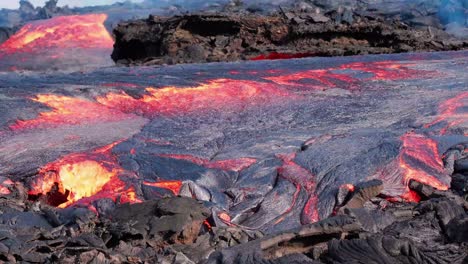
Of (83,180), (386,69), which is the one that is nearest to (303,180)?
(83,180)

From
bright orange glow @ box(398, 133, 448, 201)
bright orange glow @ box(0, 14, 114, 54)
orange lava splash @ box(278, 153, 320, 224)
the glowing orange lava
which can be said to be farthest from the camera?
bright orange glow @ box(0, 14, 114, 54)

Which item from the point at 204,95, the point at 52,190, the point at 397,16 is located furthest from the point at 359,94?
the point at 397,16

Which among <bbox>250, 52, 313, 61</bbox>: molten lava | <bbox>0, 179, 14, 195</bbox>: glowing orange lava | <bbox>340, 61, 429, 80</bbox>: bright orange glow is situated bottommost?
<bbox>250, 52, 313, 61</bbox>: molten lava

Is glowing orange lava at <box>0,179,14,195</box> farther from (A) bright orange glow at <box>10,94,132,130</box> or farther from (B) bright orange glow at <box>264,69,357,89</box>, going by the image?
(B) bright orange glow at <box>264,69,357,89</box>

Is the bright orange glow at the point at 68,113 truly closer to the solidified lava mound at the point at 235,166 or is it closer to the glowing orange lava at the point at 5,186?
the solidified lava mound at the point at 235,166

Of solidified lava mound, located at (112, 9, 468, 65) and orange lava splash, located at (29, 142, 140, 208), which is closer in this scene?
orange lava splash, located at (29, 142, 140, 208)

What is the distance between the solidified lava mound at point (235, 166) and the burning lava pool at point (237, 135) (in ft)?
0.05

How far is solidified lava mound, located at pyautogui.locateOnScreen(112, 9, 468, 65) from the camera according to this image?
42.6ft

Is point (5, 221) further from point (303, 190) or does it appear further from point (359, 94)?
point (359, 94)

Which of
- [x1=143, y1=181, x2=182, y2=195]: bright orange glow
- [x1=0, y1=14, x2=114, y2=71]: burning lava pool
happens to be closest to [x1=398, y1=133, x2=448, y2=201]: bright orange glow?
[x1=143, y1=181, x2=182, y2=195]: bright orange glow

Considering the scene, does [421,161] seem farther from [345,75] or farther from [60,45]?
[60,45]

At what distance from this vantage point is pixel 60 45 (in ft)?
62.8

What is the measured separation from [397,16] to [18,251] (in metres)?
19.6

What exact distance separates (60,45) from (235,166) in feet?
49.0
